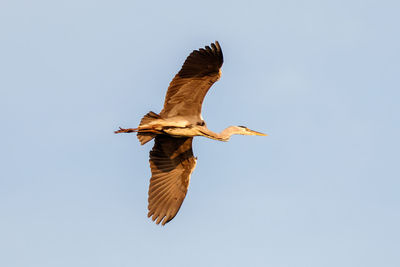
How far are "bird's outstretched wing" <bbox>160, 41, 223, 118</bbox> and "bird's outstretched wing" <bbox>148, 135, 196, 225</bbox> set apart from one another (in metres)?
1.11

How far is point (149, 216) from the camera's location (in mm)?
15008

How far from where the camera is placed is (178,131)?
1470cm

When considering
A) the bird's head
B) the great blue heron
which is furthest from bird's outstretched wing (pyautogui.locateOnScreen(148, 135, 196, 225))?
the bird's head

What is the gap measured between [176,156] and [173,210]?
1325 mm

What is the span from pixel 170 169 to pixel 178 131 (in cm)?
137

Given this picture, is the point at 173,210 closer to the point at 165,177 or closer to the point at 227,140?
the point at 165,177

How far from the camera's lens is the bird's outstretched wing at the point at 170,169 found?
604 inches

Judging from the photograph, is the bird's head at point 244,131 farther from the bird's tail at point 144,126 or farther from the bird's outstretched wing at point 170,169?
the bird's tail at point 144,126

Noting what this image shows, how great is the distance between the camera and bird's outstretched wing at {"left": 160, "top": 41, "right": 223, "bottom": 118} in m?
13.8

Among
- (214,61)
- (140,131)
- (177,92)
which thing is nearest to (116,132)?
(140,131)

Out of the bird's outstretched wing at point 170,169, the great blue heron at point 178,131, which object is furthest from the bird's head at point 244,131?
the bird's outstretched wing at point 170,169

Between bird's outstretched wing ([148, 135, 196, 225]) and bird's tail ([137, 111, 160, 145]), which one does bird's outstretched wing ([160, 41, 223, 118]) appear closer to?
bird's tail ([137, 111, 160, 145])

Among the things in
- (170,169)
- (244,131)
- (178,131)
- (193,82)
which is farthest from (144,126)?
(244,131)

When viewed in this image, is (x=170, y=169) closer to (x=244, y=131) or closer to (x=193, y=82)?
(x=244, y=131)
